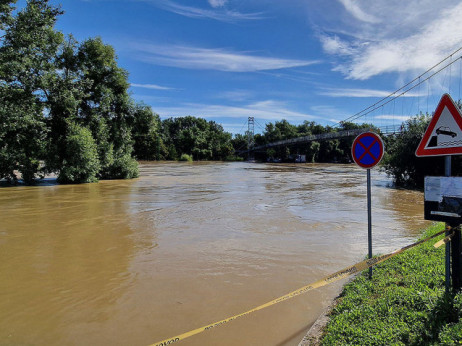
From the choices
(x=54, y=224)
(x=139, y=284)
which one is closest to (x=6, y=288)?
(x=139, y=284)

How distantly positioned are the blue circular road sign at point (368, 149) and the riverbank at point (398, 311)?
5.68 ft

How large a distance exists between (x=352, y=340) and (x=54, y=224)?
9345 millimetres

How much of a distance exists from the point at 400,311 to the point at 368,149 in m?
2.43

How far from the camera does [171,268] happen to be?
565 centimetres

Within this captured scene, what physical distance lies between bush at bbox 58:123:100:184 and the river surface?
10852mm

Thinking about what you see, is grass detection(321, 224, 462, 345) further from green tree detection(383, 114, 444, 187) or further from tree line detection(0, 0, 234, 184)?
tree line detection(0, 0, 234, 184)

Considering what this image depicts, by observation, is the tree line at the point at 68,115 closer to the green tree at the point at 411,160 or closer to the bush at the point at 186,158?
the green tree at the point at 411,160

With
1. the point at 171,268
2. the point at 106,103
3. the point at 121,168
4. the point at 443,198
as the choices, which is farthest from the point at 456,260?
the point at 121,168

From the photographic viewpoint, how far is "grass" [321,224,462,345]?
2.82 m

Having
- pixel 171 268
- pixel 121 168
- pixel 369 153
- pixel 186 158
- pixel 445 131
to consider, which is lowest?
pixel 171 268

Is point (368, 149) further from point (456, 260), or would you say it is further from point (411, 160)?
point (411, 160)

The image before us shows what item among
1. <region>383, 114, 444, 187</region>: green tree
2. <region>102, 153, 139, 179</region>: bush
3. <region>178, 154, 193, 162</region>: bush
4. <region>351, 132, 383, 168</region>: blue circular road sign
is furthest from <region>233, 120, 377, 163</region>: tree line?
<region>351, 132, 383, 168</region>: blue circular road sign

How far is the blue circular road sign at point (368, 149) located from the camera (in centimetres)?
459

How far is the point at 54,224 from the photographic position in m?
9.33
